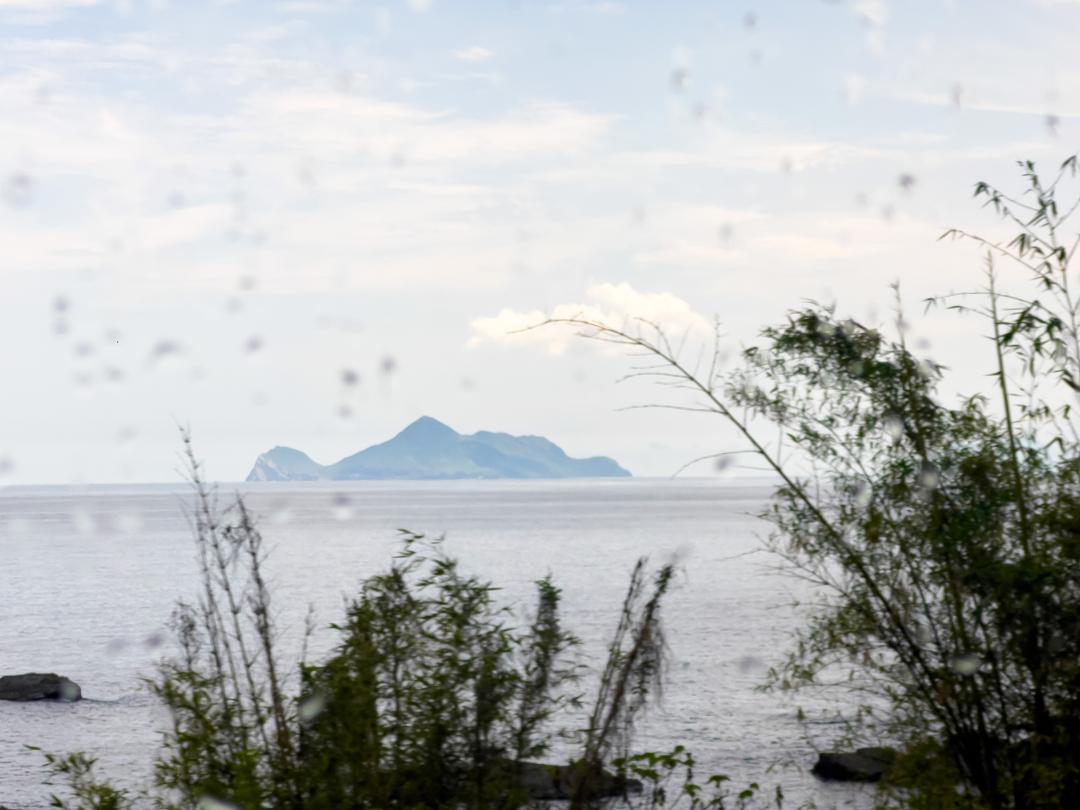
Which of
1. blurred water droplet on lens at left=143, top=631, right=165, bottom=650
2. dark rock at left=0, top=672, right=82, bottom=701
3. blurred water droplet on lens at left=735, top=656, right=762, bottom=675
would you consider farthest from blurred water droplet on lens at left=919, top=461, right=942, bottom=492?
blurred water droplet on lens at left=143, top=631, right=165, bottom=650

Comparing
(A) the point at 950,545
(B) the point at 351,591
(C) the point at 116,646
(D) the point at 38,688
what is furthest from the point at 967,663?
(B) the point at 351,591

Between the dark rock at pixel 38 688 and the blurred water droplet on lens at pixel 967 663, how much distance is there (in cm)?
3661

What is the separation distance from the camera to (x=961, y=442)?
36.6 feet

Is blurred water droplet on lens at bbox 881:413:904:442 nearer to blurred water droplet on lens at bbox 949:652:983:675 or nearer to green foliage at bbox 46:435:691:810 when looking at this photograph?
blurred water droplet on lens at bbox 949:652:983:675

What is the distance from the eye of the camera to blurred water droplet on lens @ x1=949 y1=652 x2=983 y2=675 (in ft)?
34.2

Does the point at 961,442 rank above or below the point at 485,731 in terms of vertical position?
above

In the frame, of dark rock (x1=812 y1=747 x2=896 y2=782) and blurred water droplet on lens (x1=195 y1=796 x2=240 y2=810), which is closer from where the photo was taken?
blurred water droplet on lens (x1=195 y1=796 x2=240 y2=810)

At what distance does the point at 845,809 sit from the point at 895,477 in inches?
600

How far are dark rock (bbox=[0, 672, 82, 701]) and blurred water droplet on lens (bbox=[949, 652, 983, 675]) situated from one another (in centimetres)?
3661

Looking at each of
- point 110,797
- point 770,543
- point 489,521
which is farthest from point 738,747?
point 489,521

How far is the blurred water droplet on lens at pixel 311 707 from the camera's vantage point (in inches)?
333

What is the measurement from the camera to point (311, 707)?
28.1 ft

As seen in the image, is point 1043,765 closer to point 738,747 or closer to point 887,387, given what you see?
point 887,387

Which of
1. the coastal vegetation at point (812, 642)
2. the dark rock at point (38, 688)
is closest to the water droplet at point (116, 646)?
the dark rock at point (38, 688)
